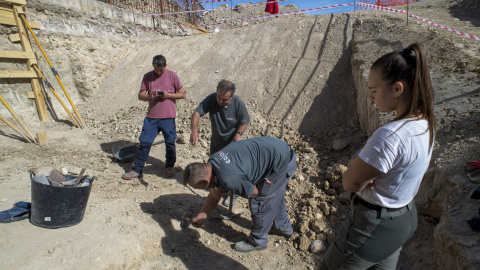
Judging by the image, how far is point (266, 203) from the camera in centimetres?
271

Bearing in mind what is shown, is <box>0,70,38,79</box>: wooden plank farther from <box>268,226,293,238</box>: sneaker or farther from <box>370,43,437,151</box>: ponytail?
<box>370,43,437,151</box>: ponytail

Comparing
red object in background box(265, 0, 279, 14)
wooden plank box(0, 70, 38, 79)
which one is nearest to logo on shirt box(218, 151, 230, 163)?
wooden plank box(0, 70, 38, 79)

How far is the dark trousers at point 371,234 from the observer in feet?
4.36

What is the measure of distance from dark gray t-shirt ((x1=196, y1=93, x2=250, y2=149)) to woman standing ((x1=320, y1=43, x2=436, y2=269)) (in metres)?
2.38

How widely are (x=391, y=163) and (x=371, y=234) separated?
1.28 feet

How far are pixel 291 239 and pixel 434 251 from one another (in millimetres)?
1352

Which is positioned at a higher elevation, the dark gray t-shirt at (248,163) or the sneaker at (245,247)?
the dark gray t-shirt at (248,163)

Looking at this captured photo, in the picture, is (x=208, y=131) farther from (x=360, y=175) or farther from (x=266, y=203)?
(x=360, y=175)

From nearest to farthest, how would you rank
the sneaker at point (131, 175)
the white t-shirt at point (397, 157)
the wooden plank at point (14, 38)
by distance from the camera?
the white t-shirt at point (397, 157) < the sneaker at point (131, 175) < the wooden plank at point (14, 38)

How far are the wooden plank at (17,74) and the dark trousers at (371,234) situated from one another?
734cm

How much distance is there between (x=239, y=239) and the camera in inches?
127

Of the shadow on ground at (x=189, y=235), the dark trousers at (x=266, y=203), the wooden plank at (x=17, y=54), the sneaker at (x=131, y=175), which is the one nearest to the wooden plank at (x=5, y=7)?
the wooden plank at (x=17, y=54)

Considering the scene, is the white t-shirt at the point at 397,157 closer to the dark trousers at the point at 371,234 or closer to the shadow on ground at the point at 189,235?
the dark trousers at the point at 371,234

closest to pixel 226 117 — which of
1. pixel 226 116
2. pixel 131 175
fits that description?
pixel 226 116
